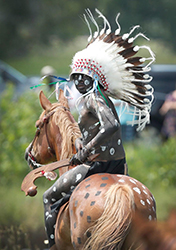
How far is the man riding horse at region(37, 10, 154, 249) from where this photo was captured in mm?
2339

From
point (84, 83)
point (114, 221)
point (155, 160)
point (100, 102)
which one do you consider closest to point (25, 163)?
point (155, 160)

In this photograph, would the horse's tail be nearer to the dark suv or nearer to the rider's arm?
the rider's arm

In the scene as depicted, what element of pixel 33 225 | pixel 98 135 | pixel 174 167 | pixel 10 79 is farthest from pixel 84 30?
pixel 98 135

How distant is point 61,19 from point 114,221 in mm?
5477

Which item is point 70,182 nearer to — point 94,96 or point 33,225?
point 94,96

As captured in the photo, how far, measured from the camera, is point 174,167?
6.37 m

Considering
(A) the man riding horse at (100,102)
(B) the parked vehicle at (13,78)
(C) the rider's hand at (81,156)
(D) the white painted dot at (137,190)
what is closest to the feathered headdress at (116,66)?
(A) the man riding horse at (100,102)

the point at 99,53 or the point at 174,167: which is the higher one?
the point at 99,53

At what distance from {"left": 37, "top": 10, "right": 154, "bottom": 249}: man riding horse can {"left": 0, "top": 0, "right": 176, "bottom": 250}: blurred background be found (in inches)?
123

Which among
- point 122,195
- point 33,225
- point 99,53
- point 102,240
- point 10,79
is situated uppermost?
point 10,79

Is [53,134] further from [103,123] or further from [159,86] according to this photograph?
[159,86]

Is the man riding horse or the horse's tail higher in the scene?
the man riding horse

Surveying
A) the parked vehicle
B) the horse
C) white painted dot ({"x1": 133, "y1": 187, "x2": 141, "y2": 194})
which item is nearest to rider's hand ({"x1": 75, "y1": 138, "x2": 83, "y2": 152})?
the horse

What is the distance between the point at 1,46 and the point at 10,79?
682mm
